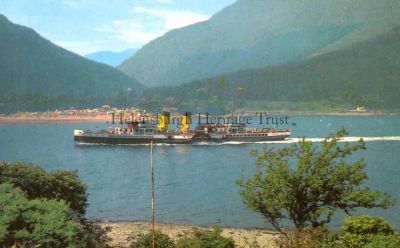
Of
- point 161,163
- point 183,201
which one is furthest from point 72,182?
point 161,163

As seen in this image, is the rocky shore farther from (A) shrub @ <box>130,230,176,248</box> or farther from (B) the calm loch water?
(A) shrub @ <box>130,230,176,248</box>

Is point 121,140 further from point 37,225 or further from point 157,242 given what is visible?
point 37,225

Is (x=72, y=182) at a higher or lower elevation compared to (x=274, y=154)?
lower

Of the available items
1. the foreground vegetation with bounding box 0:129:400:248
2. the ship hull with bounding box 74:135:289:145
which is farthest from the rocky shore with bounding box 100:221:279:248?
the ship hull with bounding box 74:135:289:145

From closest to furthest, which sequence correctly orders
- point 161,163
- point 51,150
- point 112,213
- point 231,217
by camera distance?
point 231,217 < point 112,213 < point 161,163 < point 51,150

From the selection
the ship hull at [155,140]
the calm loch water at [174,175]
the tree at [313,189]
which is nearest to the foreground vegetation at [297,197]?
the tree at [313,189]

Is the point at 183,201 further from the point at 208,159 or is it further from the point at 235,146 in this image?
the point at 235,146

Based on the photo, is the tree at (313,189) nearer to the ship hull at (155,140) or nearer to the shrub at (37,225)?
the shrub at (37,225)
